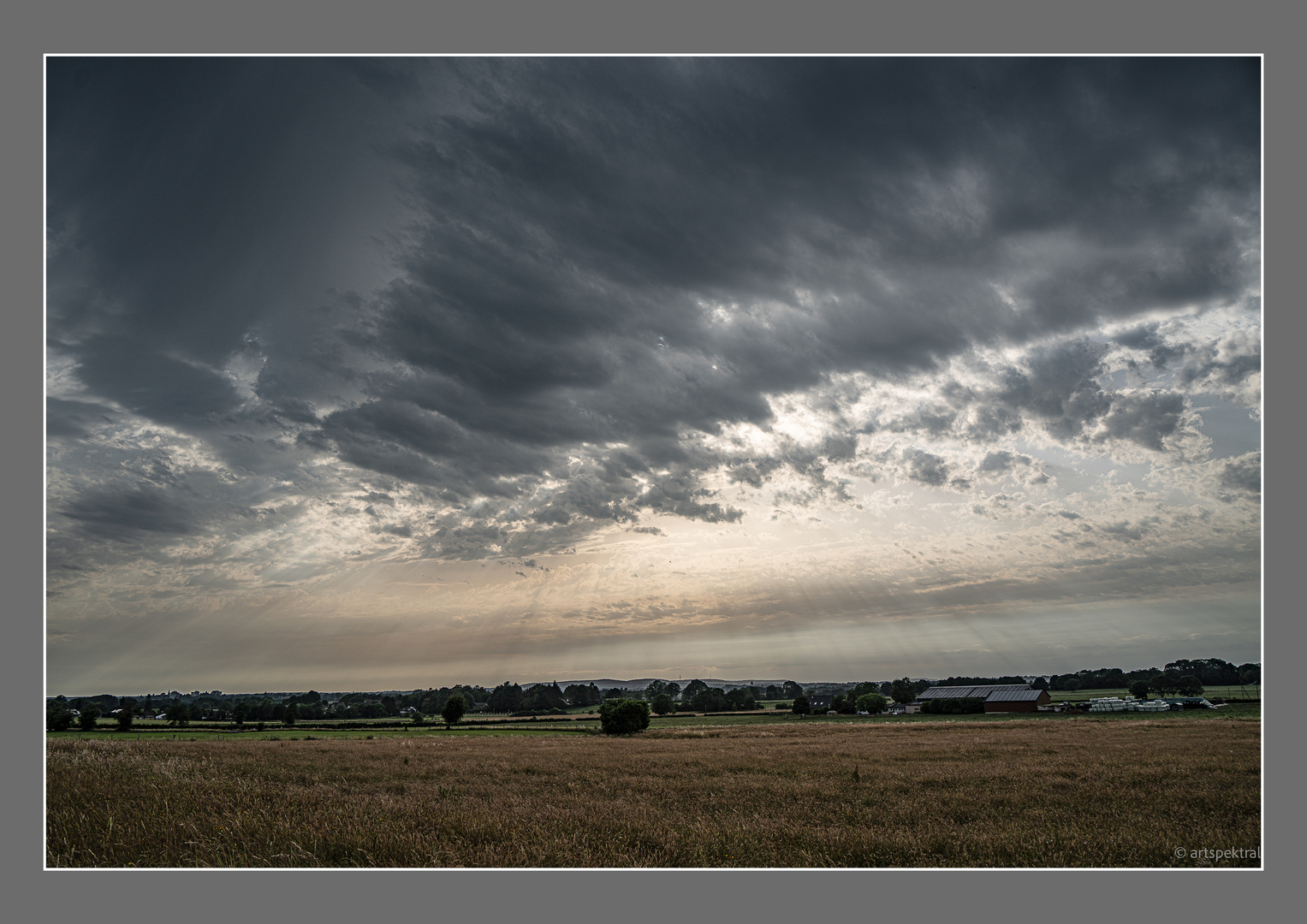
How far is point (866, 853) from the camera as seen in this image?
918cm

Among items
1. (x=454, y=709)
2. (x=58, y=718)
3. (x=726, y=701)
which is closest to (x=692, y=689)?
(x=726, y=701)

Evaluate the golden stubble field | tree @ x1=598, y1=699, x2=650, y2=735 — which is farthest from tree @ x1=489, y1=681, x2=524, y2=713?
the golden stubble field

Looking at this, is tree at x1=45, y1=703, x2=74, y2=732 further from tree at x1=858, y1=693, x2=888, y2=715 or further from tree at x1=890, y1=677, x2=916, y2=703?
tree at x1=890, y1=677, x2=916, y2=703

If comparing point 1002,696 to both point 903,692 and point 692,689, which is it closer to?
point 903,692

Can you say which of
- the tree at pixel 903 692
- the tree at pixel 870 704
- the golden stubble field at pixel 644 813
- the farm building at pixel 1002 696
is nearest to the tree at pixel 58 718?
the golden stubble field at pixel 644 813

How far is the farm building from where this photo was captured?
309ft

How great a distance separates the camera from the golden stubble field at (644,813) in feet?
30.2

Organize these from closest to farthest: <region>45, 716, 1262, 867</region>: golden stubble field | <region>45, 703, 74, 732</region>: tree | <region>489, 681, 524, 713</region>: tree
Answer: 1. <region>45, 716, 1262, 867</region>: golden stubble field
2. <region>45, 703, 74, 732</region>: tree
3. <region>489, 681, 524, 713</region>: tree

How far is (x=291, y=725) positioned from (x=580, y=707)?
5670 cm

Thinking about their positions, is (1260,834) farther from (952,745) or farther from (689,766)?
(952,745)

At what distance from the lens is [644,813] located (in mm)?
11844

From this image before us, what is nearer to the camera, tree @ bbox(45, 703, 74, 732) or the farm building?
tree @ bbox(45, 703, 74, 732)

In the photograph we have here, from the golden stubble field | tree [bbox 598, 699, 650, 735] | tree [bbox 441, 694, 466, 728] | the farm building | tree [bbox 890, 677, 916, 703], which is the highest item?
the golden stubble field

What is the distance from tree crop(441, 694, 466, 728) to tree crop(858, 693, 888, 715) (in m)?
66.9
